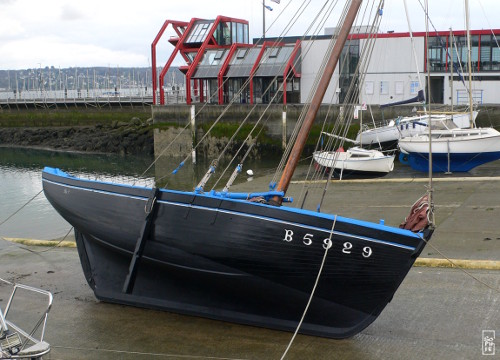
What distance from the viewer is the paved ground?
7570mm

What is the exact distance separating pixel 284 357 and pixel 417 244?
1994mm

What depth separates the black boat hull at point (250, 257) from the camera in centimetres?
744

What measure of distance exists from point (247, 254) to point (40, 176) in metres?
28.2

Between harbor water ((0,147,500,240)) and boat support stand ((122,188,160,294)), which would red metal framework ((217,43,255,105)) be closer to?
harbor water ((0,147,500,240))

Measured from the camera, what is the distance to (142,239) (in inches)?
333

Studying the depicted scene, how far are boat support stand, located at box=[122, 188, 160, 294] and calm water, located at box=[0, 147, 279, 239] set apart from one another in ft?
29.3

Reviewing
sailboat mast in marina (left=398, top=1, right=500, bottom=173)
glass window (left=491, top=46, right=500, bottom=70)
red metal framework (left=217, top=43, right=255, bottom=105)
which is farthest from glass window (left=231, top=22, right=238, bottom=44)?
sailboat mast in marina (left=398, top=1, right=500, bottom=173)

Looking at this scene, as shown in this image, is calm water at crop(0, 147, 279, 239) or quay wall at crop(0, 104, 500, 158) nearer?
calm water at crop(0, 147, 279, 239)

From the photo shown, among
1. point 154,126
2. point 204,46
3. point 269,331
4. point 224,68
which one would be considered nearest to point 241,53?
point 224,68

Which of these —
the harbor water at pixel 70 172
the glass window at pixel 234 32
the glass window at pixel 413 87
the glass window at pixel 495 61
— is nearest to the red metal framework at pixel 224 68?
the glass window at pixel 234 32

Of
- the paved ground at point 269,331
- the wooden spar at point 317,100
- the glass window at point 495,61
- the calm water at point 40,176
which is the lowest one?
the calm water at point 40,176

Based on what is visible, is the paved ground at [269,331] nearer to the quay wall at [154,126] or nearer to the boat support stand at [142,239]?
the boat support stand at [142,239]

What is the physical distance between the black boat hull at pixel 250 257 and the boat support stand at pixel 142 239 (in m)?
0.07

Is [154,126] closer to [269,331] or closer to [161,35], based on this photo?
[161,35]
